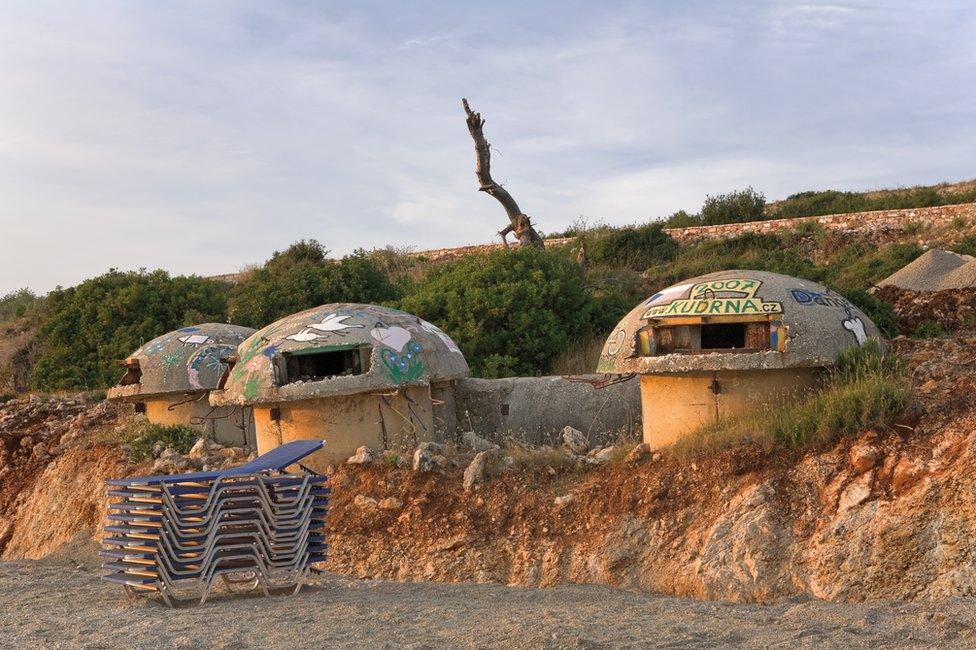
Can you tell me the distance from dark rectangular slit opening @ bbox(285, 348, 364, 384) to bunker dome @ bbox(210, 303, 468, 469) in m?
0.03

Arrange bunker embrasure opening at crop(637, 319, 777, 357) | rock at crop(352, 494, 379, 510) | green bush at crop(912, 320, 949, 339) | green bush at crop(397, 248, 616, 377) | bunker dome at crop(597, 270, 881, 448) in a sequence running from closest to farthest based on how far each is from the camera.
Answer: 1. bunker dome at crop(597, 270, 881, 448)
2. bunker embrasure opening at crop(637, 319, 777, 357)
3. rock at crop(352, 494, 379, 510)
4. green bush at crop(912, 320, 949, 339)
5. green bush at crop(397, 248, 616, 377)

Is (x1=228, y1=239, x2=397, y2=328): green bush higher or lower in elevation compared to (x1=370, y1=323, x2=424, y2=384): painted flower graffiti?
higher

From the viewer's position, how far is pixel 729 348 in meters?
10.7

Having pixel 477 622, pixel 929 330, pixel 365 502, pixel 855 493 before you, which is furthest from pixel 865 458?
pixel 929 330

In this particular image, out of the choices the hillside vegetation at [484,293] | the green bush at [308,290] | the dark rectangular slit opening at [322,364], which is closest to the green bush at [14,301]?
the hillside vegetation at [484,293]

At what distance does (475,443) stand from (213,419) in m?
4.75

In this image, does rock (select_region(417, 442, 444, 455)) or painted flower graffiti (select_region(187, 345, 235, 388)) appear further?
painted flower graffiti (select_region(187, 345, 235, 388))

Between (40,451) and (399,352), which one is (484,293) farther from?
(40,451)

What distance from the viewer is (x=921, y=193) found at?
35906 millimetres

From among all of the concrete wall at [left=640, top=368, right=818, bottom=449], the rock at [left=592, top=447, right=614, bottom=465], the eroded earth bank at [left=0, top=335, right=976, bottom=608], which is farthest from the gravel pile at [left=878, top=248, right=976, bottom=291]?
the rock at [left=592, top=447, right=614, bottom=465]

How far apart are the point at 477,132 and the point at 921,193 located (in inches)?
727

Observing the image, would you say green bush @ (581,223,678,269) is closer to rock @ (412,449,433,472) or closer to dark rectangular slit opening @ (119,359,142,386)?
dark rectangular slit opening @ (119,359,142,386)

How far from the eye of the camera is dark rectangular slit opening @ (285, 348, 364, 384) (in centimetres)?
1212

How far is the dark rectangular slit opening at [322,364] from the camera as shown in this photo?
12.1 meters
